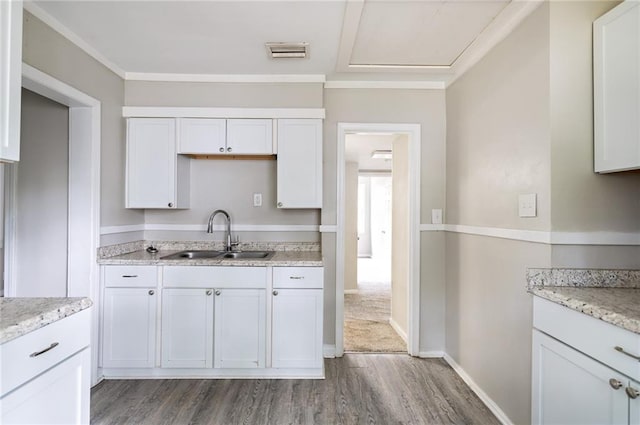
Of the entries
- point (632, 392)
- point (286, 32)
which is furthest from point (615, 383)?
point (286, 32)

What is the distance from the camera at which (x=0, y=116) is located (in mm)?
1219

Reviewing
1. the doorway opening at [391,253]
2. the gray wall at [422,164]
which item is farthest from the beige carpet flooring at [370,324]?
the gray wall at [422,164]

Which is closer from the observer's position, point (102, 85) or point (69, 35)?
point (69, 35)

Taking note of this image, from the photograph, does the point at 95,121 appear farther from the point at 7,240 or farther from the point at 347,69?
the point at 347,69

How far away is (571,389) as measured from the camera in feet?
4.58

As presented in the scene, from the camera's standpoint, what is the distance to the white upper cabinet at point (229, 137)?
272 cm

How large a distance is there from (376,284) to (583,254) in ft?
15.0

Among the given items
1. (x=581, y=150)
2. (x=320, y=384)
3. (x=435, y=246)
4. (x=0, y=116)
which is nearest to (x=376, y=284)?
(x=435, y=246)

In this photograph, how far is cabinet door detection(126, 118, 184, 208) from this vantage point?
271 cm

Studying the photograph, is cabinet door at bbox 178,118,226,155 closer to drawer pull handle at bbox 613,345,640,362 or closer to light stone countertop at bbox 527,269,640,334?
light stone countertop at bbox 527,269,640,334

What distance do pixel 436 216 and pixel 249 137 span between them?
1.76 m

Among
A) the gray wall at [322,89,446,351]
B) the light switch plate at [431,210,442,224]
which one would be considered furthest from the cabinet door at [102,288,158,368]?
the light switch plate at [431,210,442,224]

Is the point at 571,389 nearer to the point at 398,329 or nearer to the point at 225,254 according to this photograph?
the point at 398,329

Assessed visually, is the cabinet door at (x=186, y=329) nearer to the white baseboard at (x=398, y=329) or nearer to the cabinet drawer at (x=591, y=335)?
the white baseboard at (x=398, y=329)
